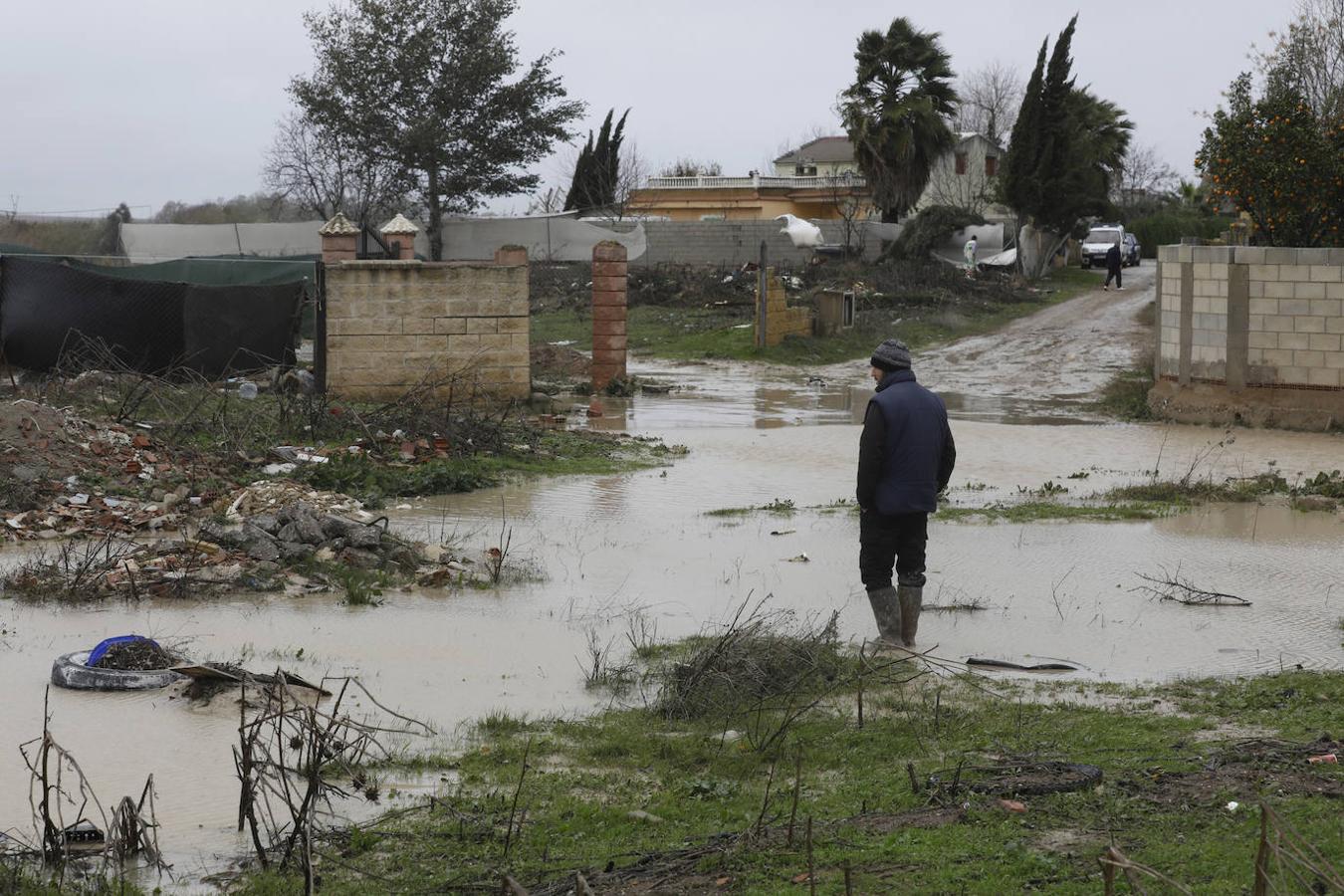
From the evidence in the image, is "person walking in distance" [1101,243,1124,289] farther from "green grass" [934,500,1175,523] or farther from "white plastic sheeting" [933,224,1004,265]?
"green grass" [934,500,1175,523]

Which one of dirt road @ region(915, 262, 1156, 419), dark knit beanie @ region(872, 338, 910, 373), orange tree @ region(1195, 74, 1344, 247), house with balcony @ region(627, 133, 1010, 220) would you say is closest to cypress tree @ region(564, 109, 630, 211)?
house with balcony @ region(627, 133, 1010, 220)

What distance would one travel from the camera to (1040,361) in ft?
83.8

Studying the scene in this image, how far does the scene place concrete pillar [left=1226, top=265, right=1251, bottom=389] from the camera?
16.9m

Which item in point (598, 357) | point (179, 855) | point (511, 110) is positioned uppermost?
point (511, 110)

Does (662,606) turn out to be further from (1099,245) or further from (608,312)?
(1099,245)

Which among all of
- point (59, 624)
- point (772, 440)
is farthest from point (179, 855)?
point (772, 440)

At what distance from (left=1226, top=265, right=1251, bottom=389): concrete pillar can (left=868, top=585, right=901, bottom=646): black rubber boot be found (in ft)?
37.1

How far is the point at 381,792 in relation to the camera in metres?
5.15

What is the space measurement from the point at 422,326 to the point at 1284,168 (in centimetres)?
1132

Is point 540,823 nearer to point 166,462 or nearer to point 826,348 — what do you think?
point 166,462

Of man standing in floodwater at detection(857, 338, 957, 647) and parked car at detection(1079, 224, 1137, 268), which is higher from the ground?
parked car at detection(1079, 224, 1137, 268)

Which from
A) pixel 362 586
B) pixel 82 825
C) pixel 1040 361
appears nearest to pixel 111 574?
pixel 362 586

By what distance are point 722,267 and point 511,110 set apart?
9600mm

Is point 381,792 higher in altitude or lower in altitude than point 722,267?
lower
